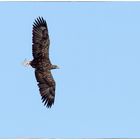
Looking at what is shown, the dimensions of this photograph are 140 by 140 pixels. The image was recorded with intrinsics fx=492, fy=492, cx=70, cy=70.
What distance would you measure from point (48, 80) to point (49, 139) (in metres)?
5.75

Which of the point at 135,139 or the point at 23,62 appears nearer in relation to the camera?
the point at 135,139

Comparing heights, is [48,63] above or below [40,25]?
below

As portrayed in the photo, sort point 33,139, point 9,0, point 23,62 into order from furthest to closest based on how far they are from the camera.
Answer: point 23,62
point 9,0
point 33,139

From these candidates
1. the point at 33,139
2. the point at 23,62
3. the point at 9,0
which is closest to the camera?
the point at 33,139

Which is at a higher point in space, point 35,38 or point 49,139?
point 35,38

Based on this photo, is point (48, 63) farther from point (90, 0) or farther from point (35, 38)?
point (90, 0)

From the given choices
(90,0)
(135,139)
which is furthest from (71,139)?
A: (90,0)

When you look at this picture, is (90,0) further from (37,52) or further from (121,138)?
(121,138)

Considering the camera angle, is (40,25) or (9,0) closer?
(9,0)

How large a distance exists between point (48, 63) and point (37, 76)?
0.63 meters

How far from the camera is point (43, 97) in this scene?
15.9 metres

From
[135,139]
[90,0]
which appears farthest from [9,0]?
[135,139]

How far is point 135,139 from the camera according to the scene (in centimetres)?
1027

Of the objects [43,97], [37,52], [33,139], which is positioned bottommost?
[33,139]
